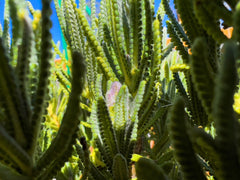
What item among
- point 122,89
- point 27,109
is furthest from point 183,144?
point 122,89

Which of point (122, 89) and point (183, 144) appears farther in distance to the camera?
point (122, 89)

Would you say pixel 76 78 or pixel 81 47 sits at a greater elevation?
pixel 81 47

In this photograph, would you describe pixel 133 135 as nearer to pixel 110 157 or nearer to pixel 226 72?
pixel 110 157

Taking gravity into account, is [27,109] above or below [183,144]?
above

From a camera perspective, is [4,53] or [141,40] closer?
[4,53]

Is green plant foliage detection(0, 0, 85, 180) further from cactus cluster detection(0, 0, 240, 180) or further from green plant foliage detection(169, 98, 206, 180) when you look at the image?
green plant foliage detection(169, 98, 206, 180)

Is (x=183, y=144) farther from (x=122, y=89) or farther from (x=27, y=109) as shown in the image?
(x=122, y=89)

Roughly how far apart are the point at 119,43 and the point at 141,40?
85 millimetres

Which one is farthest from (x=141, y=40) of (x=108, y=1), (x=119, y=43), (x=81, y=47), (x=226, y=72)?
(x=226, y=72)

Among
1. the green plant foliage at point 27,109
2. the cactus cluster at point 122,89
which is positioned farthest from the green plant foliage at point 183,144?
the green plant foliage at point 27,109

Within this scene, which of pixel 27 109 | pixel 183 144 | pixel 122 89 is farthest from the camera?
pixel 122 89

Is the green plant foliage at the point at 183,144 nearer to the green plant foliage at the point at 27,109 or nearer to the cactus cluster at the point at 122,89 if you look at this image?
the cactus cluster at the point at 122,89

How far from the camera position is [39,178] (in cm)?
57

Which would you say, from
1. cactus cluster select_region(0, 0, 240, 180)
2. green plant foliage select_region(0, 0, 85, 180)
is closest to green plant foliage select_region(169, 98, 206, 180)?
cactus cluster select_region(0, 0, 240, 180)
